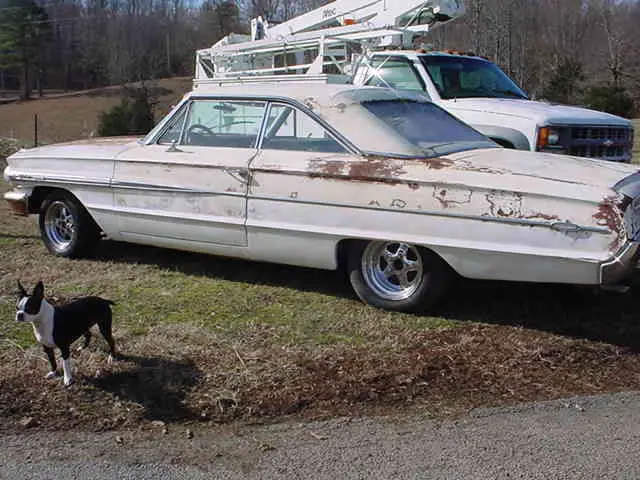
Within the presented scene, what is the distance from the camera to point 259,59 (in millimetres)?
13195

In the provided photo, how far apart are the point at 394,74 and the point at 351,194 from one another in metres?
4.92

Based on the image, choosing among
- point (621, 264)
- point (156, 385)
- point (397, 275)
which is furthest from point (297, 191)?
point (621, 264)

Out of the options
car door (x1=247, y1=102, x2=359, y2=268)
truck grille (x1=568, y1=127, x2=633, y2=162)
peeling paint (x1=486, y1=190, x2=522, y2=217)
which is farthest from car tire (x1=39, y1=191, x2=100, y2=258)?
truck grille (x1=568, y1=127, x2=633, y2=162)

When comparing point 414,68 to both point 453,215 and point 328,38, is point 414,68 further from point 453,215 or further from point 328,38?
point 453,215

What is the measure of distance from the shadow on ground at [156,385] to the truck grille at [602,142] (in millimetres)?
5476

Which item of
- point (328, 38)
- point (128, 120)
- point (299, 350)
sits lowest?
point (299, 350)

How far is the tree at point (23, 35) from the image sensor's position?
5706 centimetres

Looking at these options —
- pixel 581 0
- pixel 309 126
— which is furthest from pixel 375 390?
pixel 581 0

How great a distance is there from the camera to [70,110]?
168ft

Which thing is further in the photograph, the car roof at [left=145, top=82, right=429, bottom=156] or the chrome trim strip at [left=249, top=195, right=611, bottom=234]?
the car roof at [left=145, top=82, right=429, bottom=156]

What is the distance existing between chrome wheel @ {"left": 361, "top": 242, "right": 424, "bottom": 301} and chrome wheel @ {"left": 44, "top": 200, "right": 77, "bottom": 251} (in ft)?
9.70

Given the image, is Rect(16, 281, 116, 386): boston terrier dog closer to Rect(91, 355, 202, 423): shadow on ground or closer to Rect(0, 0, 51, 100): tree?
Rect(91, 355, 202, 423): shadow on ground

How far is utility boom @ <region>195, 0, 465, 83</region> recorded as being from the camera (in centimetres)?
1121

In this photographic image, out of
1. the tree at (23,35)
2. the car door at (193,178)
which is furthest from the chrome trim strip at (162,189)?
the tree at (23,35)
